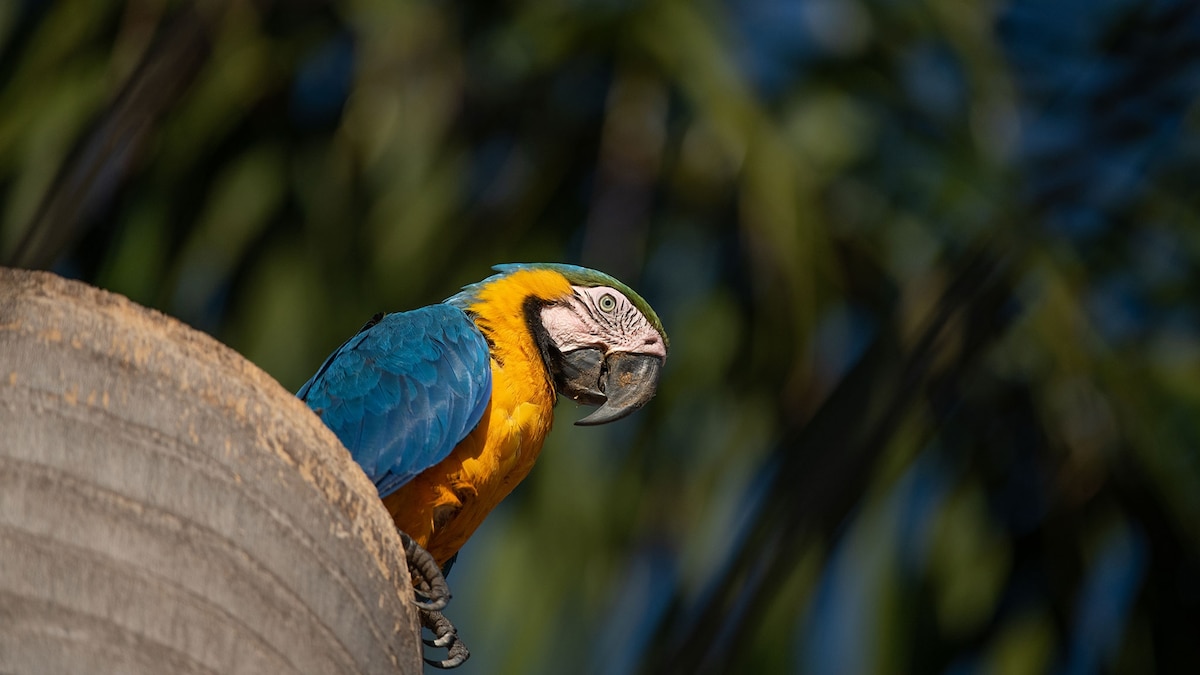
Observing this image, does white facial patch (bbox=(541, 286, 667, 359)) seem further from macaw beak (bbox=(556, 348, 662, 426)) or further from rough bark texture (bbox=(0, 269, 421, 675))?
rough bark texture (bbox=(0, 269, 421, 675))

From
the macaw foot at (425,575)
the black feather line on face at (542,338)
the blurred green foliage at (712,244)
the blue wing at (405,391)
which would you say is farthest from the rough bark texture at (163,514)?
the blurred green foliage at (712,244)

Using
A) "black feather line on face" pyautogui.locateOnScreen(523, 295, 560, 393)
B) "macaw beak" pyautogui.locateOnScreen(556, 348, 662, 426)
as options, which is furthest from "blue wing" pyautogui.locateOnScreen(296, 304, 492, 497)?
"macaw beak" pyautogui.locateOnScreen(556, 348, 662, 426)

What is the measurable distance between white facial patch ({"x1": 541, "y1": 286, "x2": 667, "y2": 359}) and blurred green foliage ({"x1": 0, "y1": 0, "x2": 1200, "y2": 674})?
0.36m

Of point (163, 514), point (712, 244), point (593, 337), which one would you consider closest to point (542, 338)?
point (593, 337)

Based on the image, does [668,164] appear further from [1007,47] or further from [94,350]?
[94,350]

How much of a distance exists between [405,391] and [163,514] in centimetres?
108

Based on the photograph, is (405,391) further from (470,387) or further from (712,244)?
(712,244)

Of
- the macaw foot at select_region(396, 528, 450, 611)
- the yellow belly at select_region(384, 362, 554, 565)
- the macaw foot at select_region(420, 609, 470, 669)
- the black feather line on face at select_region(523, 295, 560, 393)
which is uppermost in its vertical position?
the black feather line on face at select_region(523, 295, 560, 393)

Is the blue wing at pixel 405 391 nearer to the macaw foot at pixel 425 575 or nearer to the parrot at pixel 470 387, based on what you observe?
the parrot at pixel 470 387

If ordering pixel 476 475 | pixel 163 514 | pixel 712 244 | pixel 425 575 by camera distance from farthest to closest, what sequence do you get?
pixel 712 244 < pixel 476 475 < pixel 425 575 < pixel 163 514

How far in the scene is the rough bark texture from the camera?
100cm

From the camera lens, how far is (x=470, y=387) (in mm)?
2133

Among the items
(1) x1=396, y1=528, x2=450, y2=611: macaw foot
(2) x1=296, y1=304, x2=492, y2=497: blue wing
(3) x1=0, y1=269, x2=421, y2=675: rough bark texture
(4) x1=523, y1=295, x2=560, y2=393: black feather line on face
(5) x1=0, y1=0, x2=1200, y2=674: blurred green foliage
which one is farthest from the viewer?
(5) x1=0, y1=0, x2=1200, y2=674: blurred green foliage

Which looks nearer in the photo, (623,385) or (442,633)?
(442,633)
